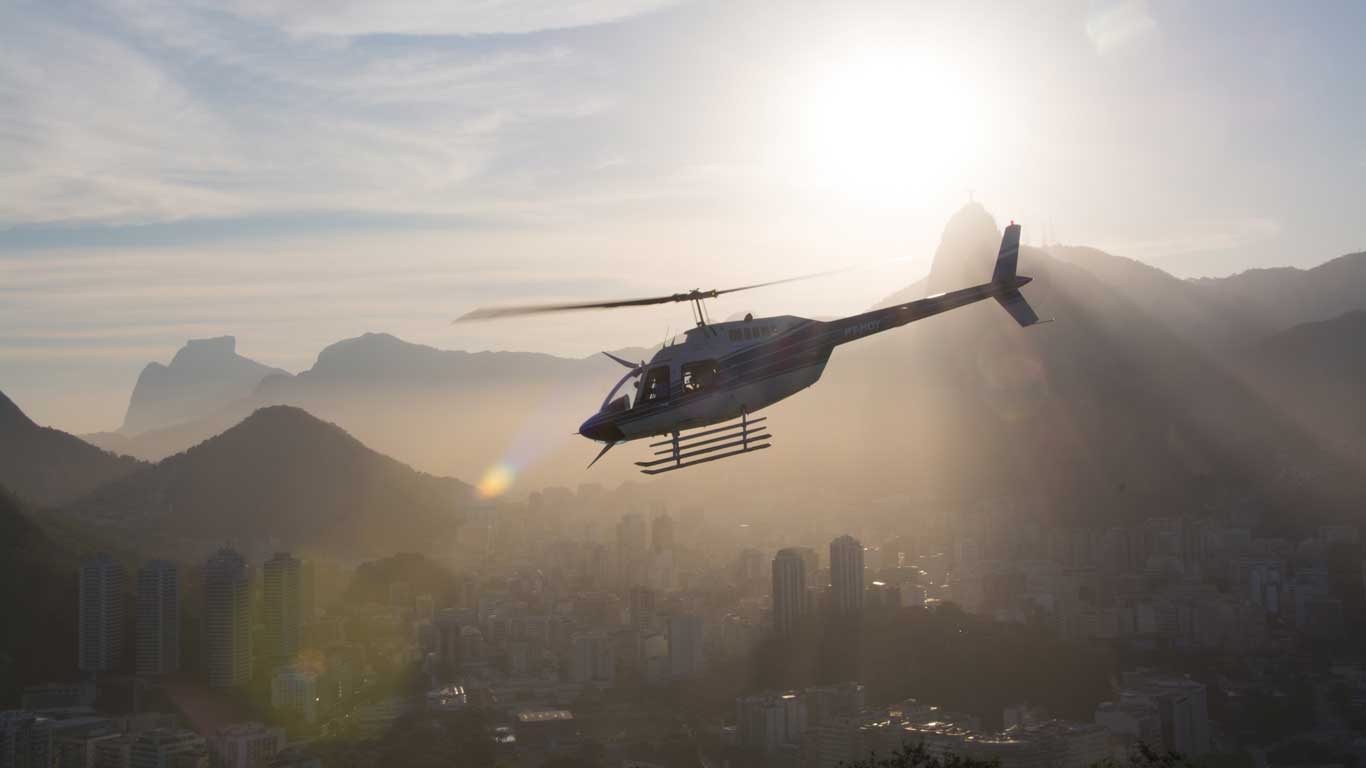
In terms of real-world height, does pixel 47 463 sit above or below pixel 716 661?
above

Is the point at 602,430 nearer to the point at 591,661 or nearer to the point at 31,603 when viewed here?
the point at 591,661

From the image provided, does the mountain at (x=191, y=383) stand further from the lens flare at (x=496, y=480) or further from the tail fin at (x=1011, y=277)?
the tail fin at (x=1011, y=277)

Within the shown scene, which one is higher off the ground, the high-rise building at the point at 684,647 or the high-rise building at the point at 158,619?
the high-rise building at the point at 158,619

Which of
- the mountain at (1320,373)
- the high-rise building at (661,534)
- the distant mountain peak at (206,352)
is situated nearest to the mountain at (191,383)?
the distant mountain peak at (206,352)

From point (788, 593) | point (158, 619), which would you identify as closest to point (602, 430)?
point (158, 619)

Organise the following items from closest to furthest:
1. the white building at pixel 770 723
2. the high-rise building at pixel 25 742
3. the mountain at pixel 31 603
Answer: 1. the high-rise building at pixel 25 742
2. the white building at pixel 770 723
3. the mountain at pixel 31 603

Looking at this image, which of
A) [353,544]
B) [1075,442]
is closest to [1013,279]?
[353,544]

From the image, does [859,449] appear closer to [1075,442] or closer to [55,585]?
[1075,442]
